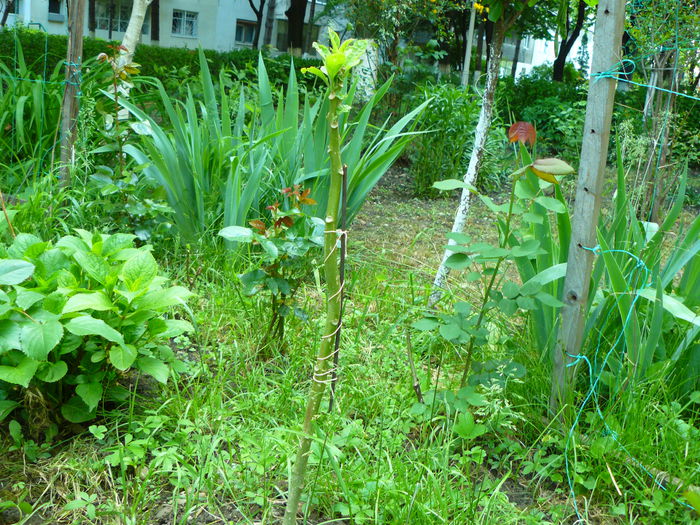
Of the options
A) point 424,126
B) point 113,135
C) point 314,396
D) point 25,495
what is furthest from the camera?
point 424,126

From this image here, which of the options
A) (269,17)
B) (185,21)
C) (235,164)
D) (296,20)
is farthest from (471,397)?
(185,21)

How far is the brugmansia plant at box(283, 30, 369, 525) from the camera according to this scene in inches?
45.4

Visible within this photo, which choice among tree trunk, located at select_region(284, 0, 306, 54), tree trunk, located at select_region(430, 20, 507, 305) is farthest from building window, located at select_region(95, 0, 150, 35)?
tree trunk, located at select_region(430, 20, 507, 305)

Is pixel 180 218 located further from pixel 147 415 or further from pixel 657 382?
pixel 657 382

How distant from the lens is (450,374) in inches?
96.1

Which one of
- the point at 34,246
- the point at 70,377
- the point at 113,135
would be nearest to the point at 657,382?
the point at 70,377

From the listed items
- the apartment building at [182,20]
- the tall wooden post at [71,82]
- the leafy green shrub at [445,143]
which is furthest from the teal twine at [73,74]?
the apartment building at [182,20]

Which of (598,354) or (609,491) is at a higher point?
(598,354)

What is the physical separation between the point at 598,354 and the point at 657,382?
0.83 ft

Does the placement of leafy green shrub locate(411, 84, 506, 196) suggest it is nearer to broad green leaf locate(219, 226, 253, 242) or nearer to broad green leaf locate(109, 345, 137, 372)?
broad green leaf locate(219, 226, 253, 242)

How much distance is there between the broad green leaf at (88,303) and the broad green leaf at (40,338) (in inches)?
3.2

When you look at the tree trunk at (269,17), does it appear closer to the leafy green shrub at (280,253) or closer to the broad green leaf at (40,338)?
the leafy green shrub at (280,253)

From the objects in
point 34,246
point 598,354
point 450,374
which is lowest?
point 450,374

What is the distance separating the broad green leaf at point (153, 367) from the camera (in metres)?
1.91
